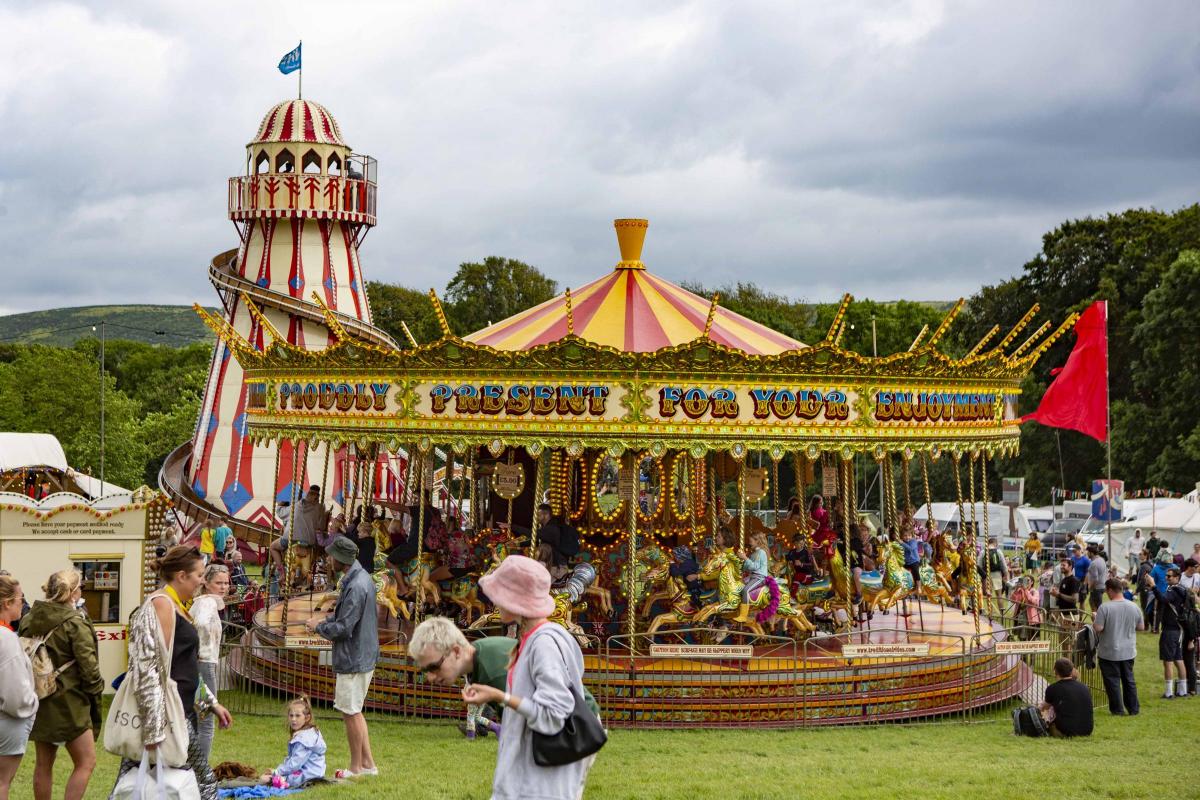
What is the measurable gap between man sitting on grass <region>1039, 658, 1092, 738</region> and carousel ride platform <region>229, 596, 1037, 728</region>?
→ 4.31 ft

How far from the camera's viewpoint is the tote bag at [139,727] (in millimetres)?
7594

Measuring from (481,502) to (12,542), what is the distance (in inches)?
329

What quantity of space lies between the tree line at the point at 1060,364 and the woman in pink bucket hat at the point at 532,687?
3278 centimetres

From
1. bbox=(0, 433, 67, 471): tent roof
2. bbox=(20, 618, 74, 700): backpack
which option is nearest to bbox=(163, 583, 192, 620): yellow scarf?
bbox=(20, 618, 74, 700): backpack

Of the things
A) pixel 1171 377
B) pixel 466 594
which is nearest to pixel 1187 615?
pixel 466 594

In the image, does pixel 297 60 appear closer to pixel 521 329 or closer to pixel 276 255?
pixel 276 255

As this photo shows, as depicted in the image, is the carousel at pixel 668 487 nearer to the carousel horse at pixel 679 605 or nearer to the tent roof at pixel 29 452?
the carousel horse at pixel 679 605

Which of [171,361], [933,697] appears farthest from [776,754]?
[171,361]

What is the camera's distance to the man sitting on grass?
526 inches

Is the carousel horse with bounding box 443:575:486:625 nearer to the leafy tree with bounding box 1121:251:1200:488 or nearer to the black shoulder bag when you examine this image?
the black shoulder bag

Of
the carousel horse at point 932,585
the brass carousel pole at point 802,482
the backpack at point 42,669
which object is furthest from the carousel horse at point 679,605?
the backpack at point 42,669

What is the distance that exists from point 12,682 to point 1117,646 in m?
11.0

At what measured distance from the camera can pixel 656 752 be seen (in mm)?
12617

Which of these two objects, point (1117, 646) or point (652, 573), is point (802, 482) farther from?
point (1117, 646)
